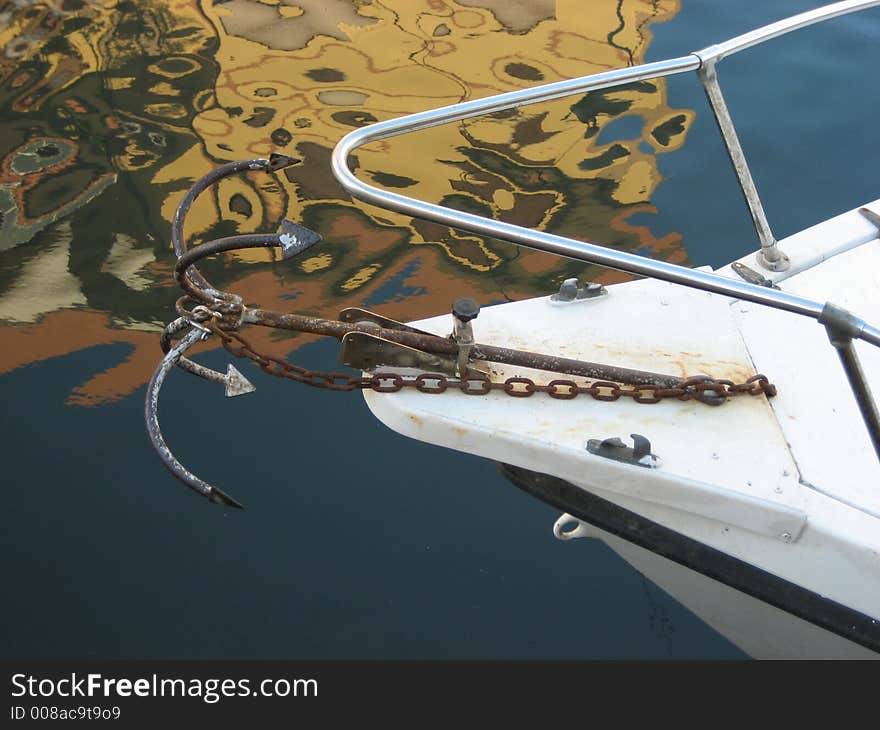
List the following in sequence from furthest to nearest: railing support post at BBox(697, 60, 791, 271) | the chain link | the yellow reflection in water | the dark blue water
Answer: the yellow reflection in water, the dark blue water, railing support post at BBox(697, 60, 791, 271), the chain link

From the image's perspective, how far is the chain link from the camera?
2408 mm

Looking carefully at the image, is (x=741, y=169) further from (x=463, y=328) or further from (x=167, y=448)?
(x=167, y=448)

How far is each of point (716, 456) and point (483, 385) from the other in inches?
25.4

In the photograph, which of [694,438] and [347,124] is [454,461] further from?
[347,124]

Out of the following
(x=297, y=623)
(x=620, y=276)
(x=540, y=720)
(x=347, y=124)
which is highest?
(x=347, y=124)

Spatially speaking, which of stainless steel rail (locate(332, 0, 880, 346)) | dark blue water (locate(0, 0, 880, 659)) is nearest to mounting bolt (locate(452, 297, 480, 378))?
stainless steel rail (locate(332, 0, 880, 346))

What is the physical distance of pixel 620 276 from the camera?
446 cm

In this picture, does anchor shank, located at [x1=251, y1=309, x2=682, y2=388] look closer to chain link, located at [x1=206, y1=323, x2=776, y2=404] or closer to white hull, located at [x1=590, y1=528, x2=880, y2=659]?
chain link, located at [x1=206, y1=323, x2=776, y2=404]

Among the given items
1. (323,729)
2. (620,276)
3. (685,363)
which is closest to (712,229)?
(620,276)

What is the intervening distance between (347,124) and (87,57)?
1796 millimetres

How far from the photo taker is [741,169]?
9.29 feet

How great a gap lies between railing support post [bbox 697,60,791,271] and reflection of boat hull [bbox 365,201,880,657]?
30cm

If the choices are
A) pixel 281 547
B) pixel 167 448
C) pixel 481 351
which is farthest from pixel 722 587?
pixel 281 547

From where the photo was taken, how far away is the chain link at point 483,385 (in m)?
2.41
